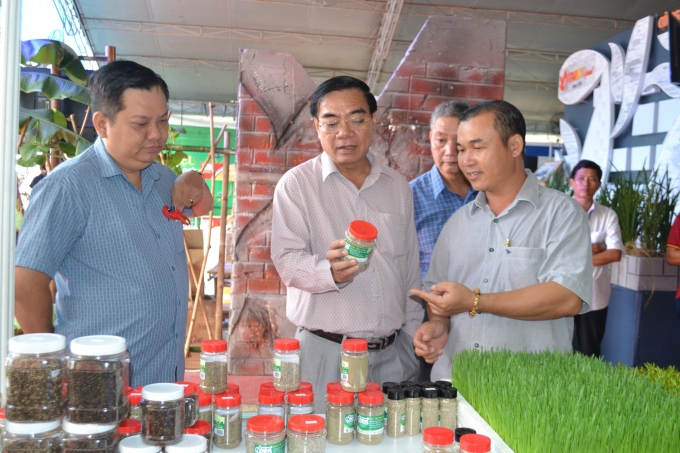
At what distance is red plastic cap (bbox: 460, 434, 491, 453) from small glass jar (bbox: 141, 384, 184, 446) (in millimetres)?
594

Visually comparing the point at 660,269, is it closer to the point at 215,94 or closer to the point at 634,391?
the point at 634,391

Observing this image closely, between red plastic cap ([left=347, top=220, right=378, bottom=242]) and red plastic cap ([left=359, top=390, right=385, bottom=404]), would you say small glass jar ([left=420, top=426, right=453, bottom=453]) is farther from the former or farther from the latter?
red plastic cap ([left=347, top=220, right=378, bottom=242])

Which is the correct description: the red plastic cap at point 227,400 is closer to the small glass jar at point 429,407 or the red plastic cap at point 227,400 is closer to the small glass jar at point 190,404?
the small glass jar at point 190,404

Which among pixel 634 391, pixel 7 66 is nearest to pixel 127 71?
pixel 7 66

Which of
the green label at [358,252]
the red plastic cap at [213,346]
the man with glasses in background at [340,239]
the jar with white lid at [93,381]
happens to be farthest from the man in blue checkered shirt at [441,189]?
the jar with white lid at [93,381]

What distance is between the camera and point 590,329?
4.64 m

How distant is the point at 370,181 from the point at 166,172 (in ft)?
2.64

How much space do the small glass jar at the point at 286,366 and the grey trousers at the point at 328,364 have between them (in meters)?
0.58

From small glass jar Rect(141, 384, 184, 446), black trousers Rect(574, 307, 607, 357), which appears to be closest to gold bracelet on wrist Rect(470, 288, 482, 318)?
small glass jar Rect(141, 384, 184, 446)

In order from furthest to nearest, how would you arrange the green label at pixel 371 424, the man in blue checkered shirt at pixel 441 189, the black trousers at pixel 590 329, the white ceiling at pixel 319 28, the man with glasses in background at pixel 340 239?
1. the white ceiling at pixel 319 28
2. the black trousers at pixel 590 329
3. the man in blue checkered shirt at pixel 441 189
4. the man with glasses in background at pixel 340 239
5. the green label at pixel 371 424

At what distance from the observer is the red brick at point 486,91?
3225mm

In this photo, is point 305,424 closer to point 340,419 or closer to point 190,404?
point 340,419

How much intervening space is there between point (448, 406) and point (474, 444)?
0.37 m

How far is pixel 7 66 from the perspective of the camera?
107 centimetres
